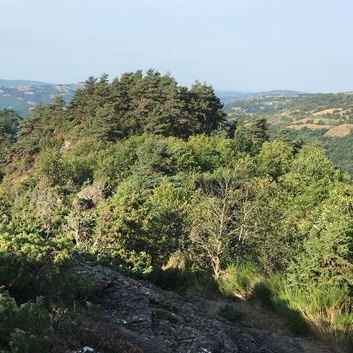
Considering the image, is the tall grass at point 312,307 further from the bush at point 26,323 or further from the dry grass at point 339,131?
the dry grass at point 339,131

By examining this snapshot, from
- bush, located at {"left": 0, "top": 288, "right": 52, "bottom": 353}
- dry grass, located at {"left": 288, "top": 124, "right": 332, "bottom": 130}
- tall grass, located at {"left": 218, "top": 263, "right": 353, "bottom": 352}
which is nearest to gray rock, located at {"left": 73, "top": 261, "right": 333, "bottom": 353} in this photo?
tall grass, located at {"left": 218, "top": 263, "right": 353, "bottom": 352}

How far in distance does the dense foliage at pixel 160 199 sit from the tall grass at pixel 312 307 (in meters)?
0.06

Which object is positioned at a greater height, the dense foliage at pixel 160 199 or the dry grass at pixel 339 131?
the dense foliage at pixel 160 199

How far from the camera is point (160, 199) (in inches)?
1083

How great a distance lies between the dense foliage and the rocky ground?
650mm

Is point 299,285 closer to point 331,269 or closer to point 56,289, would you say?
point 331,269

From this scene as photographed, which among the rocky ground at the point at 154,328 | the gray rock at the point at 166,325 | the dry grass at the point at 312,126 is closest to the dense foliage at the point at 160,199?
the rocky ground at the point at 154,328

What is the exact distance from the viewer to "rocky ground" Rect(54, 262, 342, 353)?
516 cm

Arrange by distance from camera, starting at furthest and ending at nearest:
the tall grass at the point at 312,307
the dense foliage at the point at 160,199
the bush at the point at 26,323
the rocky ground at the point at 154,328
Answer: the dense foliage at the point at 160,199 < the tall grass at the point at 312,307 < the rocky ground at the point at 154,328 < the bush at the point at 26,323

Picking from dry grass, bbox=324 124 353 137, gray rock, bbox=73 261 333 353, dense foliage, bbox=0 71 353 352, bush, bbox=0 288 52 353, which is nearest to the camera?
bush, bbox=0 288 52 353

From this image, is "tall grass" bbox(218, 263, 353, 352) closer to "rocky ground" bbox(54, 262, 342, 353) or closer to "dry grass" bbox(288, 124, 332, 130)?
"rocky ground" bbox(54, 262, 342, 353)

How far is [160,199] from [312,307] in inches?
772

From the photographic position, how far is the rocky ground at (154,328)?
516 centimetres

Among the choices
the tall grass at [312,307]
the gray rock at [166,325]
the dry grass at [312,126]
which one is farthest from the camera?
the dry grass at [312,126]
